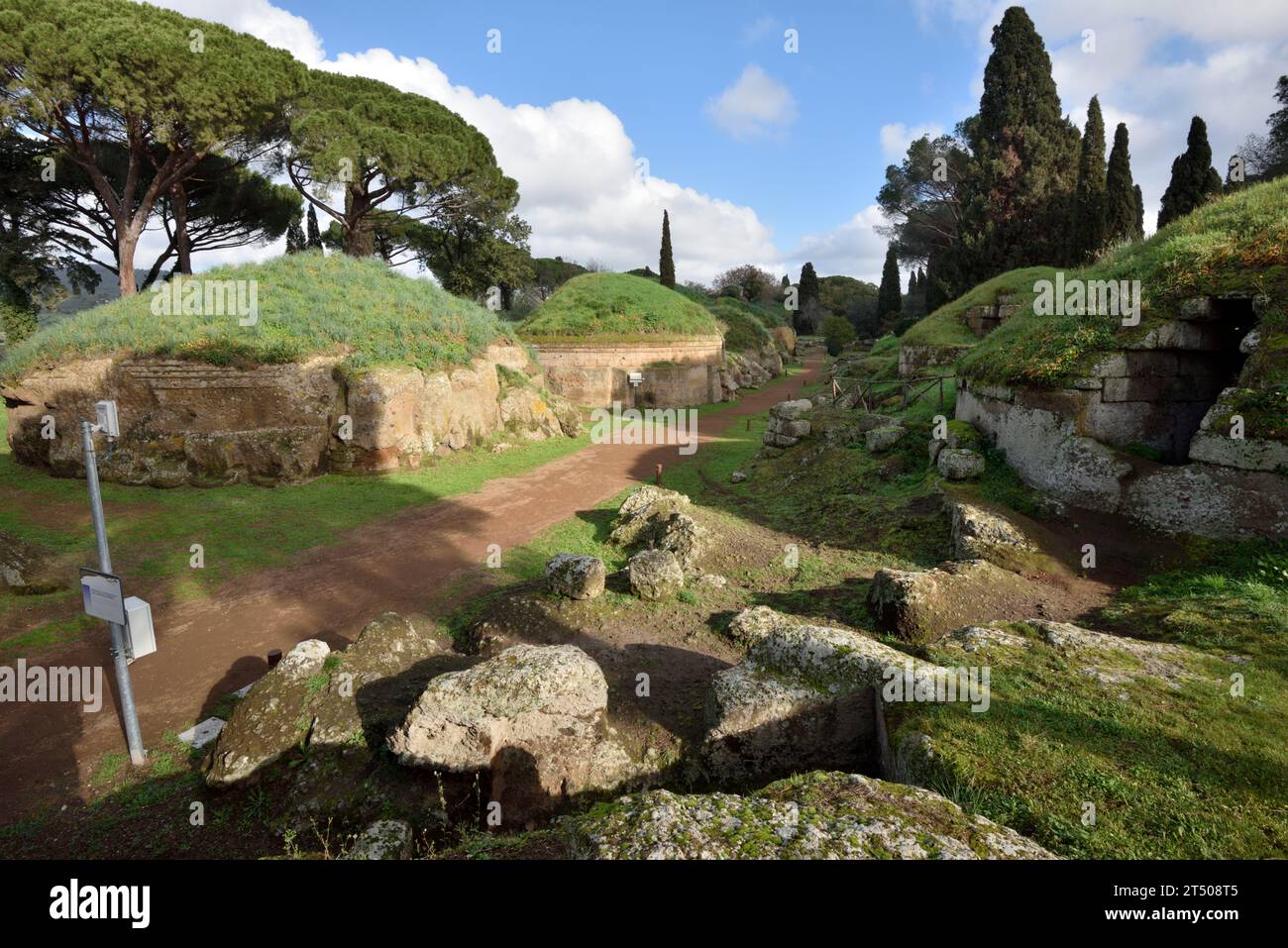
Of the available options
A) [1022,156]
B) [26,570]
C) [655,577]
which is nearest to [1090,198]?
[1022,156]

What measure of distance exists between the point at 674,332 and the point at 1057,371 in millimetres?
21884

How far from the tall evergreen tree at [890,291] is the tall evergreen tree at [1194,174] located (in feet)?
85.5

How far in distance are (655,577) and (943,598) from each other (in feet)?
13.3

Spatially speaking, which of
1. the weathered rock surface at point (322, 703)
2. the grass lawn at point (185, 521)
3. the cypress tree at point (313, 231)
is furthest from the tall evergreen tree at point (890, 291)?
the weathered rock surface at point (322, 703)

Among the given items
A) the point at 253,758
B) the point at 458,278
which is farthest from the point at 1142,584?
the point at 458,278

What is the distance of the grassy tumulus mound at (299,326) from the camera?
15562 millimetres

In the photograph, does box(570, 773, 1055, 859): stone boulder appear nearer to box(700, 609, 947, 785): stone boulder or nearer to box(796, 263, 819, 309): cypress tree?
box(700, 609, 947, 785): stone boulder

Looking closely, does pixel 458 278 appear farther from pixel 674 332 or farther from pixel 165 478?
pixel 165 478

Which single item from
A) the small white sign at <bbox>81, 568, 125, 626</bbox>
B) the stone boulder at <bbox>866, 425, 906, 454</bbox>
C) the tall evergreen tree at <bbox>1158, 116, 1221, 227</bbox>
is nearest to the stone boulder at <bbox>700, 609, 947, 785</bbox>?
the small white sign at <bbox>81, 568, 125, 626</bbox>

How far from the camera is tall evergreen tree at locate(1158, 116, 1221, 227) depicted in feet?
91.9

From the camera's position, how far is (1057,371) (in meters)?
11.2

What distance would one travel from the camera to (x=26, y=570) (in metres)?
9.36

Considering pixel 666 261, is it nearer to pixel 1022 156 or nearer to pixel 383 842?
pixel 1022 156
